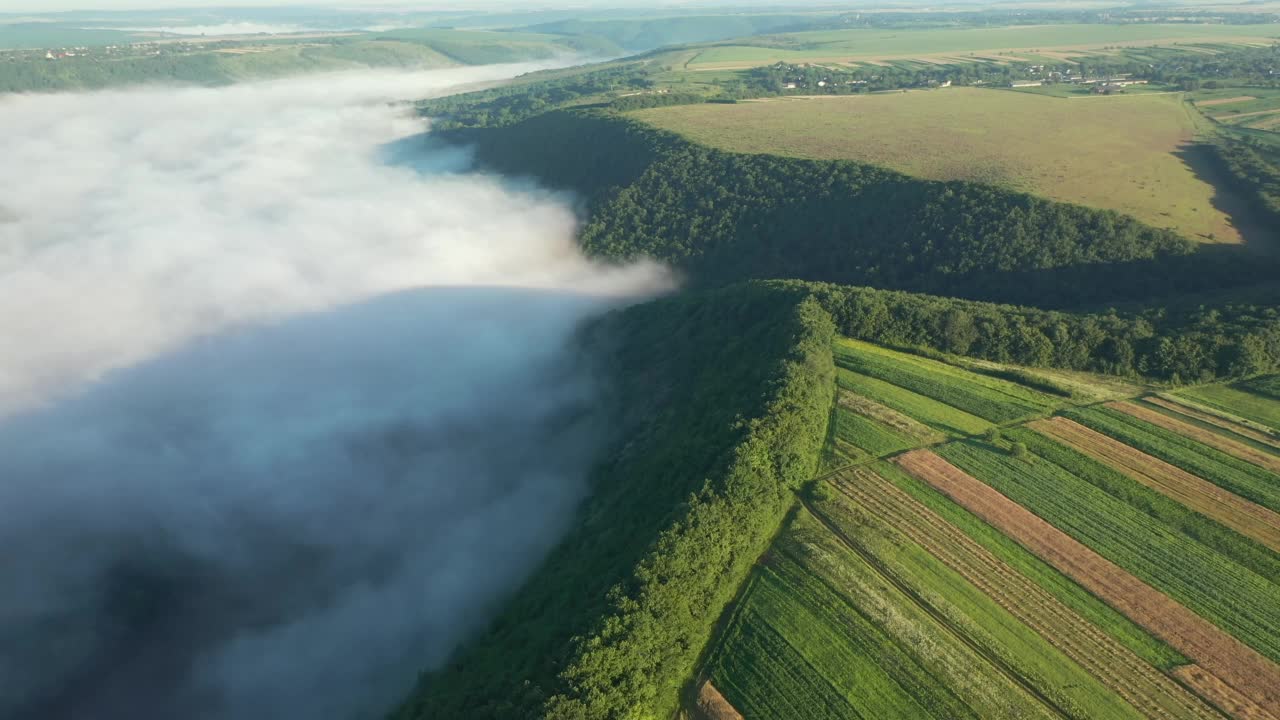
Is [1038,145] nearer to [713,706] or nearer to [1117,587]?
[1117,587]

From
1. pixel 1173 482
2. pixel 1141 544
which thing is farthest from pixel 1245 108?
pixel 1141 544

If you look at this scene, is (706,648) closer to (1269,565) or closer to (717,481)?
(717,481)

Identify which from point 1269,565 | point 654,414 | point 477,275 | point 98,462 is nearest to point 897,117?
point 477,275

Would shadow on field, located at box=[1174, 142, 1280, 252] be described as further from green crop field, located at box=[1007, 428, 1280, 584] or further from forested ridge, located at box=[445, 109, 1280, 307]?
green crop field, located at box=[1007, 428, 1280, 584]

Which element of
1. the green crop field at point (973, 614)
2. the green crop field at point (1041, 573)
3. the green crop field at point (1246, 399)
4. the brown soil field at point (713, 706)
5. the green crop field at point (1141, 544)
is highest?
the green crop field at point (1246, 399)

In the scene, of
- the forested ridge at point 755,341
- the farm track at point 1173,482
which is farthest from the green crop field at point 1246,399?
the farm track at point 1173,482

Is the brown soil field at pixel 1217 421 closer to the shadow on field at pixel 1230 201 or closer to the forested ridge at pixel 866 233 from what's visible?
the forested ridge at pixel 866 233

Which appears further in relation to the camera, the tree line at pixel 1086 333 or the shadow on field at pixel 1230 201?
the shadow on field at pixel 1230 201
